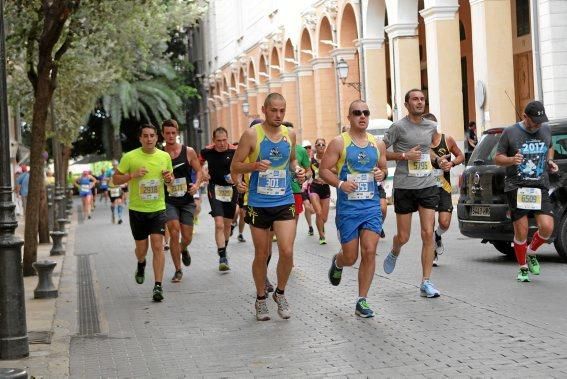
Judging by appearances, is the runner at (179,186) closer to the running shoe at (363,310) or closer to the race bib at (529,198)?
the race bib at (529,198)

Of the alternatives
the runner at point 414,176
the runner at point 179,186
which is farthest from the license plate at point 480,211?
the runner at point 179,186

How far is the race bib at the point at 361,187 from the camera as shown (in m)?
9.82

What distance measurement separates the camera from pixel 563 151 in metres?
13.2

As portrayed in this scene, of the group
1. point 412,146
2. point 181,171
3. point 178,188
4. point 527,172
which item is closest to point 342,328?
point 412,146

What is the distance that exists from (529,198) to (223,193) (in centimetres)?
473

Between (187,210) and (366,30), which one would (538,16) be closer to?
(366,30)

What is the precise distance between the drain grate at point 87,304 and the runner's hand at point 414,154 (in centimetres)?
317

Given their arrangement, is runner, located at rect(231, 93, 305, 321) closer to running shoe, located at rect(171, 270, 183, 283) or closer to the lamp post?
the lamp post

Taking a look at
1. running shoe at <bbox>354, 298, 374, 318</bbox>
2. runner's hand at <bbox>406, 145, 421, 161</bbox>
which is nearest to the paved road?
running shoe at <bbox>354, 298, 374, 318</bbox>

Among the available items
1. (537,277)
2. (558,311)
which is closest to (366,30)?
(537,277)

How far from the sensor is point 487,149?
45.8ft

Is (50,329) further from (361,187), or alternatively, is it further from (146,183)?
(361,187)

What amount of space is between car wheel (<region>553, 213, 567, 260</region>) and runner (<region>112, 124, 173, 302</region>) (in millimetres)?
4236

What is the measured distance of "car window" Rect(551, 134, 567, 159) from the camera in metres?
13.2
